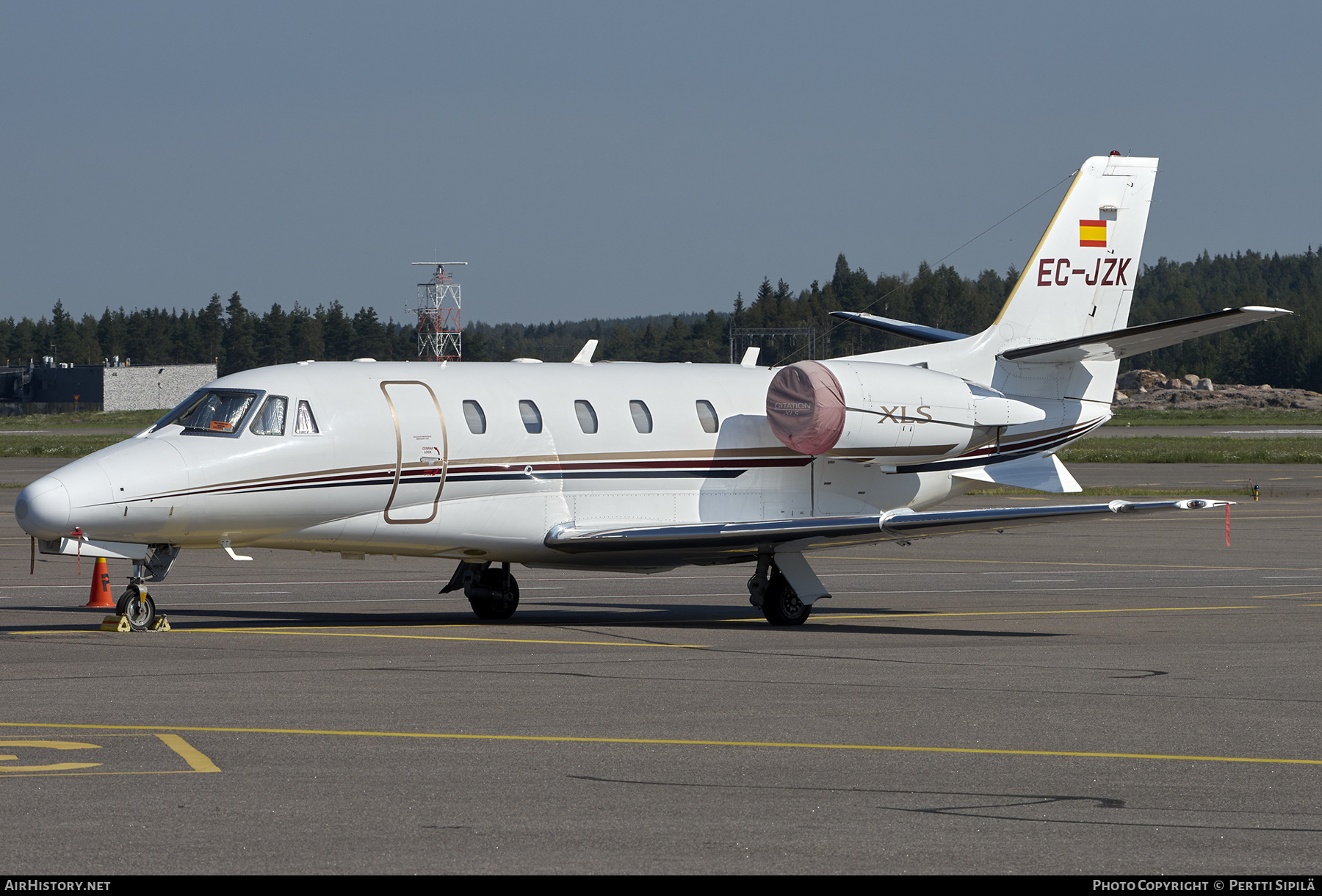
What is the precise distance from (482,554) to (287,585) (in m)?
6.86

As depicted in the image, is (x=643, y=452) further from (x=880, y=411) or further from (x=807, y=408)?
(x=880, y=411)

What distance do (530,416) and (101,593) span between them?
6.93m

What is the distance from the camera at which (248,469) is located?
18.3 meters

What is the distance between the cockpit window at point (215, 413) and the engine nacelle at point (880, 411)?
7275mm

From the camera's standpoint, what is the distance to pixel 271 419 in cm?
1880

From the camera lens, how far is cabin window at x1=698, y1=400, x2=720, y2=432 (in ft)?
71.4

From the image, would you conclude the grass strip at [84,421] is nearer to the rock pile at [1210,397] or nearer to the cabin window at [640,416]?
the rock pile at [1210,397]

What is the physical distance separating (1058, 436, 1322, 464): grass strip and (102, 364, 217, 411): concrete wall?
3591 inches

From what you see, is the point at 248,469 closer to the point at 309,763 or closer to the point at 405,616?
the point at 405,616

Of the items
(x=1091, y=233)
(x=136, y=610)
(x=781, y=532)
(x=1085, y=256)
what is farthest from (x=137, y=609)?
(x=1091, y=233)

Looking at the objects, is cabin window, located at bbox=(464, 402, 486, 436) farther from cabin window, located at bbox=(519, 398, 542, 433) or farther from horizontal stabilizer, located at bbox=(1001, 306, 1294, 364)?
horizontal stabilizer, located at bbox=(1001, 306, 1294, 364)

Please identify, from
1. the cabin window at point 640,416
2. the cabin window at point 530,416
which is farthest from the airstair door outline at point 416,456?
the cabin window at point 640,416

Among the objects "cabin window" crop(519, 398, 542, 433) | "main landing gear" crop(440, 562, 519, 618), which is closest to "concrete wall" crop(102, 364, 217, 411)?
"main landing gear" crop(440, 562, 519, 618)

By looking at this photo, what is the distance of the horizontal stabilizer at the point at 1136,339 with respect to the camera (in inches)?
759
